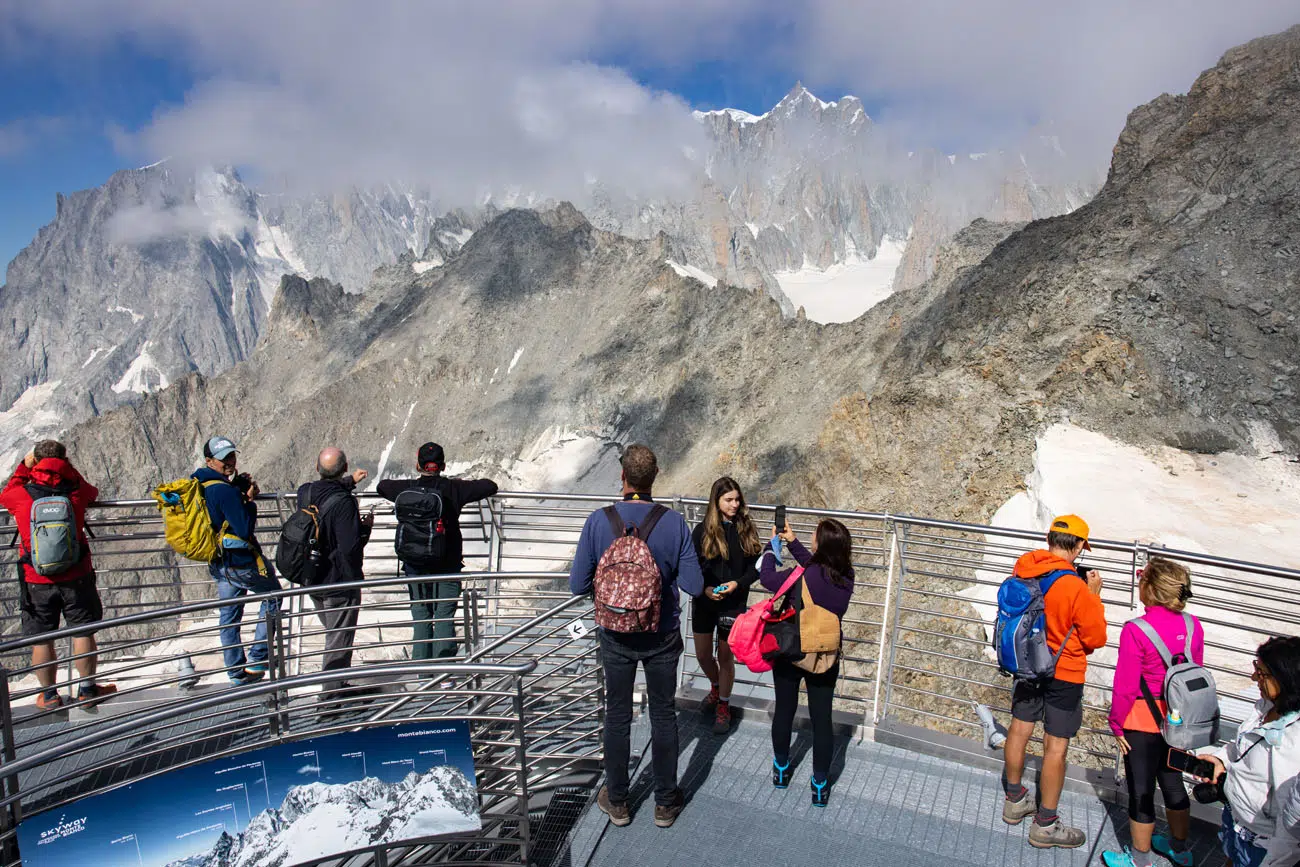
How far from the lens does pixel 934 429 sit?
61.3ft

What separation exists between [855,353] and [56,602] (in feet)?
99.0

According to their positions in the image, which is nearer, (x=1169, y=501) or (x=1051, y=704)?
(x=1051, y=704)

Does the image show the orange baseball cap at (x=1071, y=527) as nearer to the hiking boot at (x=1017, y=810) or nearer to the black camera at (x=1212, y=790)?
the black camera at (x=1212, y=790)

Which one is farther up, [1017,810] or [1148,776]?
[1148,776]

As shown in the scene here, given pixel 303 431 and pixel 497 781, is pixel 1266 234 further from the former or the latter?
pixel 303 431

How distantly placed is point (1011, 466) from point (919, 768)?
12767 millimetres

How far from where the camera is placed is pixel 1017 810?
4336 millimetres

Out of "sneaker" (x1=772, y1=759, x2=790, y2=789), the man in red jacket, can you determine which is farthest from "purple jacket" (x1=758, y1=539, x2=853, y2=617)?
A: the man in red jacket

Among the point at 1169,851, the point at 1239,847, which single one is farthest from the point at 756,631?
the point at 1169,851

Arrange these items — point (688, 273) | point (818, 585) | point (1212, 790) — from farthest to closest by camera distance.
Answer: point (688, 273) < point (818, 585) < point (1212, 790)

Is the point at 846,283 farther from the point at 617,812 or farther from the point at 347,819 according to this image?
the point at 347,819

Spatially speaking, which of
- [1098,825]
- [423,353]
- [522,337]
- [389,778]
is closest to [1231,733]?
[1098,825]

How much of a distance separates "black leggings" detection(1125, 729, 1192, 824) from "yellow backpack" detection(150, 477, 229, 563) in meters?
5.82

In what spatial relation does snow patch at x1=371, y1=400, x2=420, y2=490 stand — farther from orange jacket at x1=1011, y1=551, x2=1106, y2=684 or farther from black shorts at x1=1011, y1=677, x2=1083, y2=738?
orange jacket at x1=1011, y1=551, x2=1106, y2=684
